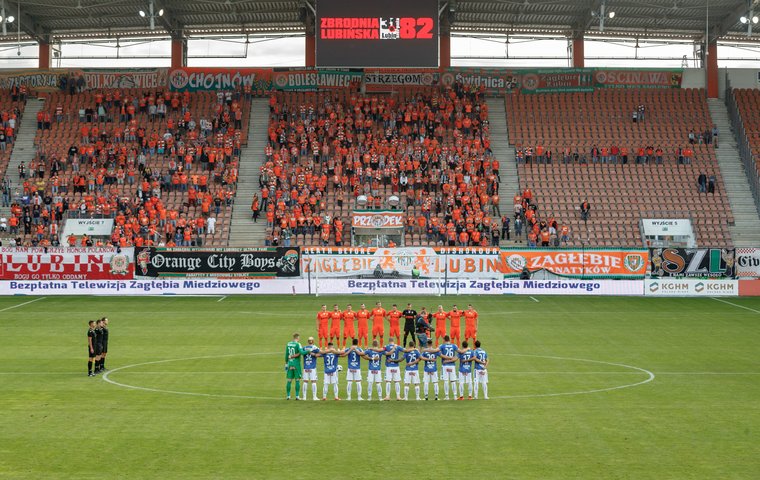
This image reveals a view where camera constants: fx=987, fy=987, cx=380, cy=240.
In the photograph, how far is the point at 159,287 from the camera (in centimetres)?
4800

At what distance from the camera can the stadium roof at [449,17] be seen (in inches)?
2453

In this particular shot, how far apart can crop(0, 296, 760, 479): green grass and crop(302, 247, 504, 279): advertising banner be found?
1213 cm

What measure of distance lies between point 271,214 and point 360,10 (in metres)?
13.0

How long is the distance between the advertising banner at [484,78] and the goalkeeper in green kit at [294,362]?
148 ft

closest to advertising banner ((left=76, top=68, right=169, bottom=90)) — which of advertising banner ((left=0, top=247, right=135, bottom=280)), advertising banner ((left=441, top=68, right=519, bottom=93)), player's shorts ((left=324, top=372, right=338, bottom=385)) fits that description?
advertising banner ((left=441, top=68, right=519, bottom=93))

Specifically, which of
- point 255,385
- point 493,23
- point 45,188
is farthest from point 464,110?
point 255,385

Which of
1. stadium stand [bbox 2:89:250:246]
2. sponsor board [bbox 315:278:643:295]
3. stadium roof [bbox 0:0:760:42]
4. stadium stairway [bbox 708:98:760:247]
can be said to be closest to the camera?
sponsor board [bbox 315:278:643:295]

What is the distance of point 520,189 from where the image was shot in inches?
2299

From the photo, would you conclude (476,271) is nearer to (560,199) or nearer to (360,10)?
(560,199)

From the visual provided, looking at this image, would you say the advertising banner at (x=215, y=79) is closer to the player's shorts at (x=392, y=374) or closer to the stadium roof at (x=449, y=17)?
the stadium roof at (x=449, y=17)

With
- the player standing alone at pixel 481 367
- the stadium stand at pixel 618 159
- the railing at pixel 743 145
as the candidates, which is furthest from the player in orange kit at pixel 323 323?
the railing at pixel 743 145

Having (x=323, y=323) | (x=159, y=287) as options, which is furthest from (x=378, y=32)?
(x=323, y=323)

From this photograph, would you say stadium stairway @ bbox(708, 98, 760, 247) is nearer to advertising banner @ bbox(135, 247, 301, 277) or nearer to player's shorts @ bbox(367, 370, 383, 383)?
advertising banner @ bbox(135, 247, 301, 277)

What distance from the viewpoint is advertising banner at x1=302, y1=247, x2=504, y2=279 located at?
48219 mm
